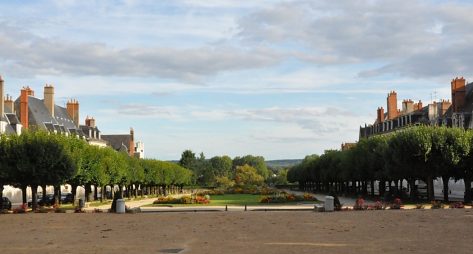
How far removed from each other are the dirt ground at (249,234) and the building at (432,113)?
36572mm

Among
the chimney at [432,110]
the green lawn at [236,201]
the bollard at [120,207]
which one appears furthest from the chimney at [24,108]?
the chimney at [432,110]

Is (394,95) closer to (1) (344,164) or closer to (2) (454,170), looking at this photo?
(1) (344,164)

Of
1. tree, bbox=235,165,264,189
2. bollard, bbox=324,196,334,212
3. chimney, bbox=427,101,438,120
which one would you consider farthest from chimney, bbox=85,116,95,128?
bollard, bbox=324,196,334,212

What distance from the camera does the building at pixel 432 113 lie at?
287 ft

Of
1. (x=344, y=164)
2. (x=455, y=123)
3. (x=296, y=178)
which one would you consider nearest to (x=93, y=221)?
(x=344, y=164)

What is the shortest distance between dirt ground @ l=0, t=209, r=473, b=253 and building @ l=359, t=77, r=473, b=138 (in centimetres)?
3657

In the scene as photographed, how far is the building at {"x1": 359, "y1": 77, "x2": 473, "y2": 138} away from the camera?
8750 centimetres

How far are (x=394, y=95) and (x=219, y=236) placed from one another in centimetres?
10091

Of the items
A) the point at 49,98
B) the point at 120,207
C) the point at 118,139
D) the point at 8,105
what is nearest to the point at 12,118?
the point at 8,105

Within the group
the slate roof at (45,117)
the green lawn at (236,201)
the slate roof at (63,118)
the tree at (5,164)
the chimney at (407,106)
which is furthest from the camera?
the chimney at (407,106)

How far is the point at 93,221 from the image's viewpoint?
37.3m

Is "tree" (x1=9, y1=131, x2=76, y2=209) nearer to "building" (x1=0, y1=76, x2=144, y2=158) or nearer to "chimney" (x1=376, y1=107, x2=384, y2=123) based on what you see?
"building" (x1=0, y1=76, x2=144, y2=158)

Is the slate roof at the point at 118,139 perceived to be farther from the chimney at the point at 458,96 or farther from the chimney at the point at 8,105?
the chimney at the point at 458,96

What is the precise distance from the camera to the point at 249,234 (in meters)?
27.5
